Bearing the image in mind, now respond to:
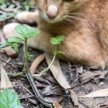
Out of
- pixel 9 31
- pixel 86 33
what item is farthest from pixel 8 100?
pixel 9 31

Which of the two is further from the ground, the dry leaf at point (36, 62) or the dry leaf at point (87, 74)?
the dry leaf at point (36, 62)

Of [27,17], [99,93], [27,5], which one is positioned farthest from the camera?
[27,5]

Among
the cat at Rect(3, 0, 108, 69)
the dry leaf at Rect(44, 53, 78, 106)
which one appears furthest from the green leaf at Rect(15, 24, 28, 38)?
the dry leaf at Rect(44, 53, 78, 106)

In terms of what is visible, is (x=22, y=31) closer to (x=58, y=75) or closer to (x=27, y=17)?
(x=58, y=75)

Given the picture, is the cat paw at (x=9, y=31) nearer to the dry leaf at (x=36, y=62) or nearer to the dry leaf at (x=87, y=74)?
the dry leaf at (x=36, y=62)

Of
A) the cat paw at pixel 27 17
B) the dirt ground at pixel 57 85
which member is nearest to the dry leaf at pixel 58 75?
the dirt ground at pixel 57 85

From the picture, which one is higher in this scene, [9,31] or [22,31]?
[9,31]

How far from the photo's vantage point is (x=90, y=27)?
2.30 m

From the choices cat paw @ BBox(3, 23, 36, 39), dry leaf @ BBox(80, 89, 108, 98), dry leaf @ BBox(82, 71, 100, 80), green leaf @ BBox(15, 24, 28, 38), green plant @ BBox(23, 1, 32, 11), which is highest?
green plant @ BBox(23, 1, 32, 11)

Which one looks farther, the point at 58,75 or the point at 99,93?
the point at 58,75

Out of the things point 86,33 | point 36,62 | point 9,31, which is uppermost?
point 9,31

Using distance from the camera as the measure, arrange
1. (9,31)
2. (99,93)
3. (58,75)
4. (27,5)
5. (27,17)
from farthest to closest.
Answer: (27,5)
(27,17)
(9,31)
(58,75)
(99,93)

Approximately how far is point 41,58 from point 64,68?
0.21 meters

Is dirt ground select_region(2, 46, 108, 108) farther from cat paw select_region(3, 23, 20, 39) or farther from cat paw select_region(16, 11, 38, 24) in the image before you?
cat paw select_region(16, 11, 38, 24)
